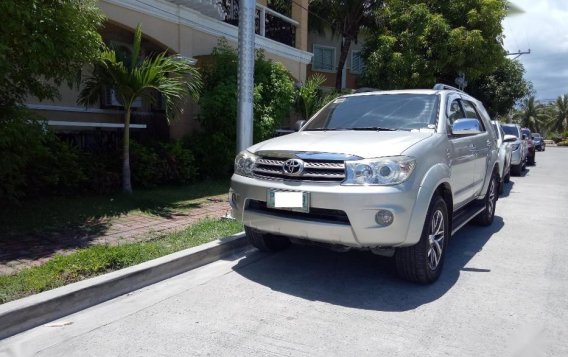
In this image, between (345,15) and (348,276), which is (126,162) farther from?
(345,15)

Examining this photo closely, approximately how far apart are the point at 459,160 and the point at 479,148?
1.09 metres

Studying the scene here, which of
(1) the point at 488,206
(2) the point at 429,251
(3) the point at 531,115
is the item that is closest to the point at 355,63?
(1) the point at 488,206

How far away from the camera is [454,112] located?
5.61m

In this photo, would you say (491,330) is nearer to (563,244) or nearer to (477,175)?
(477,175)

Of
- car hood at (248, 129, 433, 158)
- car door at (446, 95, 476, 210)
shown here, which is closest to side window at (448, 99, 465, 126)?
car door at (446, 95, 476, 210)

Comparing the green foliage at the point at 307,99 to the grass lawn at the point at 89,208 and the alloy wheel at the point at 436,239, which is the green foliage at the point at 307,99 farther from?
the alloy wheel at the point at 436,239

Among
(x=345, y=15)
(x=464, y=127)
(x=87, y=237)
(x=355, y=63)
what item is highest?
(x=345, y=15)

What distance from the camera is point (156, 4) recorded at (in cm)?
928

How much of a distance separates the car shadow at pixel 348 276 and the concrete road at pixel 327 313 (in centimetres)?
1

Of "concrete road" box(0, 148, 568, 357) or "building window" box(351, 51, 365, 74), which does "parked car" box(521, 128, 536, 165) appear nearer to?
"building window" box(351, 51, 365, 74)

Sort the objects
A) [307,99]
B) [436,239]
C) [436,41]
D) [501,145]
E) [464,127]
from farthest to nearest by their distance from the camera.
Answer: [436,41]
[307,99]
[501,145]
[464,127]
[436,239]

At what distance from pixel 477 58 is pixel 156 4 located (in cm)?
1168

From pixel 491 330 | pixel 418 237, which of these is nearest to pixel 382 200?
pixel 418 237

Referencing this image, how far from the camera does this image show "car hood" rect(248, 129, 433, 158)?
4137 mm
